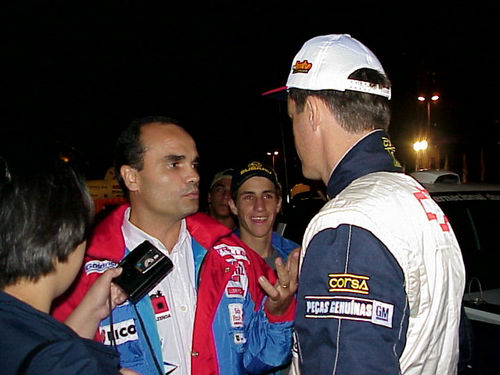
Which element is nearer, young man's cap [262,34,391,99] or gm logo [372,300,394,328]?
gm logo [372,300,394,328]

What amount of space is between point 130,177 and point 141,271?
808 millimetres

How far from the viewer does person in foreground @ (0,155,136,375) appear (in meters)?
1.18

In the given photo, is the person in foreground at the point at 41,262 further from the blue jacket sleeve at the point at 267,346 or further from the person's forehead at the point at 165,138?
the person's forehead at the point at 165,138

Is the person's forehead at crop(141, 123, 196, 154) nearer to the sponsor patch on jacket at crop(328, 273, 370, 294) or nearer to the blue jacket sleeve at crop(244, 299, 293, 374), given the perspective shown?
the blue jacket sleeve at crop(244, 299, 293, 374)

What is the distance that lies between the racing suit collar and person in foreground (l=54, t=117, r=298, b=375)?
760 mm

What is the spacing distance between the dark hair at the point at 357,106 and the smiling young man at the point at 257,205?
227 cm

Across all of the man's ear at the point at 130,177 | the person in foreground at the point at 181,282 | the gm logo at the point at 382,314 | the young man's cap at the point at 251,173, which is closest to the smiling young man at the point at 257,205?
the young man's cap at the point at 251,173

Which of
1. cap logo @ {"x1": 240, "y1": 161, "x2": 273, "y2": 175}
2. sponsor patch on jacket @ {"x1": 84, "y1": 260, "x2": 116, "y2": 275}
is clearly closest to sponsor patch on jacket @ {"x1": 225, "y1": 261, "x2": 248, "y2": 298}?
sponsor patch on jacket @ {"x1": 84, "y1": 260, "x2": 116, "y2": 275}

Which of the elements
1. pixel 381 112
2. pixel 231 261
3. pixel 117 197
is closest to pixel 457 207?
pixel 231 261

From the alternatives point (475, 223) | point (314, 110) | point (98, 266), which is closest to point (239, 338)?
point (98, 266)

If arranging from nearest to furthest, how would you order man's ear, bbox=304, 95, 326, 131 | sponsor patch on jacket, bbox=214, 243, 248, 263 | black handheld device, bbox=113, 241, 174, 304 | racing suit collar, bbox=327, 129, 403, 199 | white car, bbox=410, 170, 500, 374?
racing suit collar, bbox=327, 129, 403, 199 → man's ear, bbox=304, 95, 326, 131 → black handheld device, bbox=113, 241, 174, 304 → sponsor patch on jacket, bbox=214, 243, 248, 263 → white car, bbox=410, 170, 500, 374

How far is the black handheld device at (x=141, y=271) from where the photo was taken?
7.53 ft

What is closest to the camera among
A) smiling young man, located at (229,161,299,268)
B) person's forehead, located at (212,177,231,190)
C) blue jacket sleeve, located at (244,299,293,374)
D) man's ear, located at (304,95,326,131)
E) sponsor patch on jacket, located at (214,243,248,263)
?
man's ear, located at (304,95,326,131)

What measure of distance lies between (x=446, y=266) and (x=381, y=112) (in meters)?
0.65
